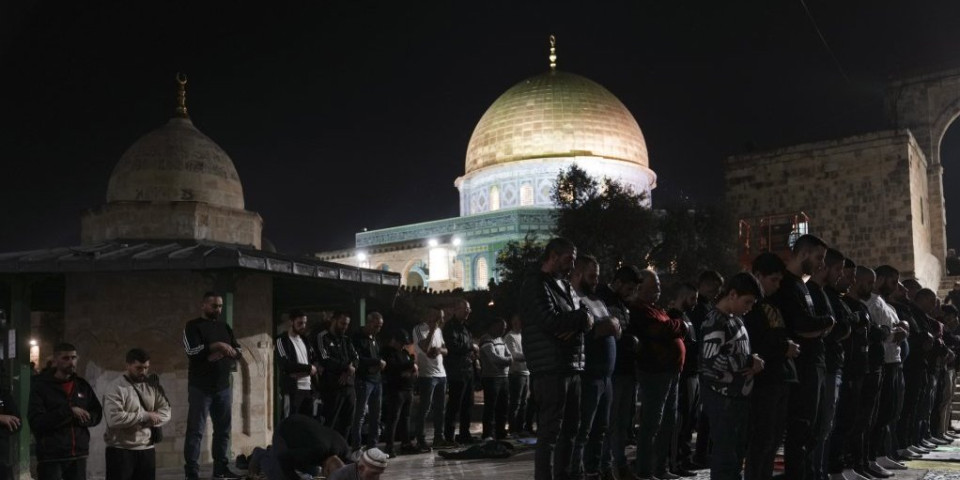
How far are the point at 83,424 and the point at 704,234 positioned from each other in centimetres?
2064

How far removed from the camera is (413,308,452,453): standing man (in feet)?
32.7

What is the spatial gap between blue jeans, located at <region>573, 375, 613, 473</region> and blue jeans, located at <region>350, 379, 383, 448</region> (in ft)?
10.9

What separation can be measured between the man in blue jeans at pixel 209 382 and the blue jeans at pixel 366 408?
1655mm

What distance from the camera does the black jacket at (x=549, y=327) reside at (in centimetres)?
538

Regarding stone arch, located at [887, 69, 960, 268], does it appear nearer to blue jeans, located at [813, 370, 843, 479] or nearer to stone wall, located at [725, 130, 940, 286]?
stone wall, located at [725, 130, 940, 286]

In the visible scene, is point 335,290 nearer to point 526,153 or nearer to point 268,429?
point 268,429

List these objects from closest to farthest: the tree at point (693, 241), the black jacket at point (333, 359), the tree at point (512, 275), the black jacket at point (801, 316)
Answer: the black jacket at point (801, 316) → the black jacket at point (333, 359) → the tree at point (693, 241) → the tree at point (512, 275)

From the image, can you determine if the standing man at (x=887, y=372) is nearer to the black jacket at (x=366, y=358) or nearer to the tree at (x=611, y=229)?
the black jacket at (x=366, y=358)

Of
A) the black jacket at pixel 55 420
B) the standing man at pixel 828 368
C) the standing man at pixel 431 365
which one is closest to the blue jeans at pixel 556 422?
the standing man at pixel 828 368

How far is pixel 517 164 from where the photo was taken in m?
39.3

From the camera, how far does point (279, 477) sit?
214 inches

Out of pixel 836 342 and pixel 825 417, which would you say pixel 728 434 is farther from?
pixel 836 342

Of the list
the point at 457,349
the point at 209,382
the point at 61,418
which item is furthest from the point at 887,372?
the point at 61,418

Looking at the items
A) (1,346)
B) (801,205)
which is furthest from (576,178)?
(1,346)
